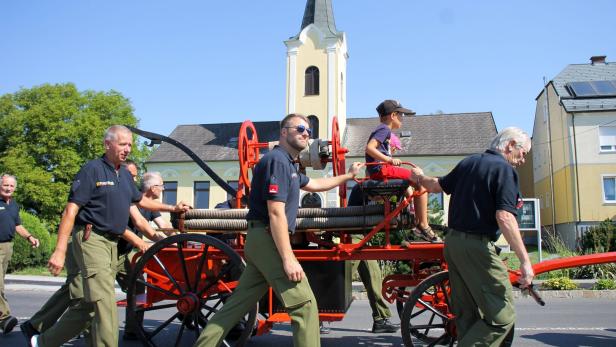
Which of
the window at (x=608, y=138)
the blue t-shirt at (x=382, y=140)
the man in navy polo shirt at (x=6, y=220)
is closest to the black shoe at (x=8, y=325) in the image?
the man in navy polo shirt at (x=6, y=220)

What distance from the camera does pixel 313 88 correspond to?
3381 centimetres

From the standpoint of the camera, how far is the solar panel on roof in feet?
97.4

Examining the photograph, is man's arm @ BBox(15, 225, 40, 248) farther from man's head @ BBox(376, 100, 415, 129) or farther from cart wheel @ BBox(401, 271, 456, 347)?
cart wheel @ BBox(401, 271, 456, 347)

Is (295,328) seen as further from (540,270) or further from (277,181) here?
(540,270)

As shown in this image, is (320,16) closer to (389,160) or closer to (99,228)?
(389,160)

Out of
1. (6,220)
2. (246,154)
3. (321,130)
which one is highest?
(321,130)

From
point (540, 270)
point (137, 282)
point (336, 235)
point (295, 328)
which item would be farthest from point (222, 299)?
point (540, 270)

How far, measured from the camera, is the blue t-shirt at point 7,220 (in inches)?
260

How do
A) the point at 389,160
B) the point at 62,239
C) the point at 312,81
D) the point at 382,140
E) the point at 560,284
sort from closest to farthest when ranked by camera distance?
the point at 62,239
the point at 389,160
the point at 382,140
the point at 560,284
the point at 312,81

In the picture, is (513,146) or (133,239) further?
(133,239)

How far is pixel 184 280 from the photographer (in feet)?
17.3

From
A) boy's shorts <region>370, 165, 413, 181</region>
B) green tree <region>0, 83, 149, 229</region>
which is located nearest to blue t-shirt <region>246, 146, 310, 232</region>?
boy's shorts <region>370, 165, 413, 181</region>

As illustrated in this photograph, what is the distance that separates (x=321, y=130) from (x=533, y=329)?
26.9 meters

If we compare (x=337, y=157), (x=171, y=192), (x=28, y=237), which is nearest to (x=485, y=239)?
(x=337, y=157)
